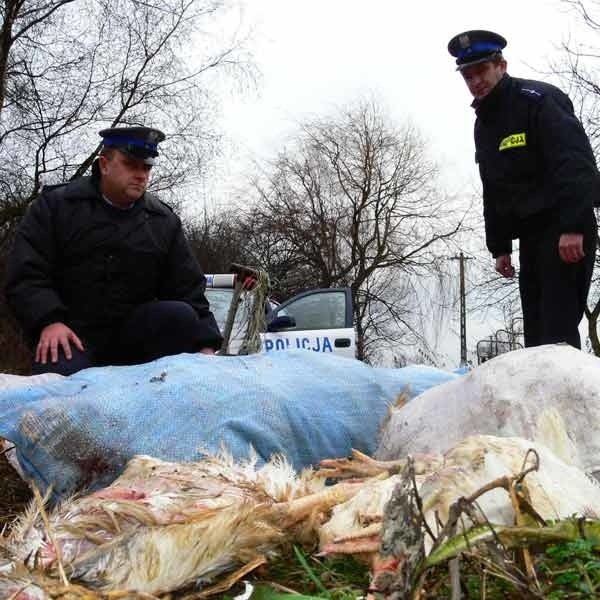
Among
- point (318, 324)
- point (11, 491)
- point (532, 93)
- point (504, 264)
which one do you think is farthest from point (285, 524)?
point (318, 324)

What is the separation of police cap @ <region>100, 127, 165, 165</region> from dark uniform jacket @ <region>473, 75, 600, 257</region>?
5.23 ft

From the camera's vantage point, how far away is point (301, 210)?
30203mm

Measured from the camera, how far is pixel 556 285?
3779 millimetres

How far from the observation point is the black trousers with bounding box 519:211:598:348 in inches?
146

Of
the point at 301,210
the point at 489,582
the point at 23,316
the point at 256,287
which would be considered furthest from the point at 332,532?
the point at 301,210

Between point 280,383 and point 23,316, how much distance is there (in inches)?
52.8

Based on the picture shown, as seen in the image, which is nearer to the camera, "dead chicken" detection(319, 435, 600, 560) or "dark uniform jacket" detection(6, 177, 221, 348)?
"dead chicken" detection(319, 435, 600, 560)

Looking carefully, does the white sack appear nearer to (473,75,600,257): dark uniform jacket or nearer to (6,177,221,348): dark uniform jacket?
(6,177,221,348): dark uniform jacket

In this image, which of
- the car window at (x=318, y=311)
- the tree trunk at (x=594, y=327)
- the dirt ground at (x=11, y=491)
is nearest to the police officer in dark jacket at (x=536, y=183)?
the dirt ground at (x=11, y=491)

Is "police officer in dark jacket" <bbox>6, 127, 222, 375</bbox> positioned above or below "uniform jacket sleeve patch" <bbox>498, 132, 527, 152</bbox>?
below

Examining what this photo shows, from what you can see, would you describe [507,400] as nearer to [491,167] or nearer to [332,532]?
[332,532]

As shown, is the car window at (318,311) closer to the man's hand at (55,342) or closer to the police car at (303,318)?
the police car at (303,318)

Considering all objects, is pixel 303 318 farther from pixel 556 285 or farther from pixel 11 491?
pixel 11 491

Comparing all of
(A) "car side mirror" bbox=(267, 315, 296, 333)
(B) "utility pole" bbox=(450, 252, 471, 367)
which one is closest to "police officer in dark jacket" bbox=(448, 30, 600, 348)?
(A) "car side mirror" bbox=(267, 315, 296, 333)
